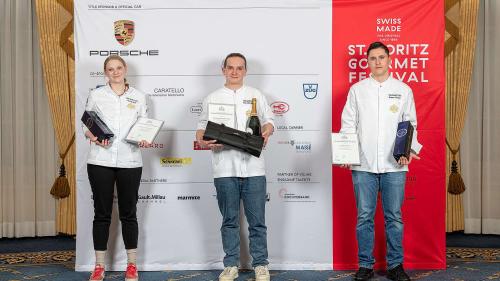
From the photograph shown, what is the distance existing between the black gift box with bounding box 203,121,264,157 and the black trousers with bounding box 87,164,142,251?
544 mm

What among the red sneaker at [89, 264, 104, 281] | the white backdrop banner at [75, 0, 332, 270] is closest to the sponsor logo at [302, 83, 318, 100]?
the white backdrop banner at [75, 0, 332, 270]

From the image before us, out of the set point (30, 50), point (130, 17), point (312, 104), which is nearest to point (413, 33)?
point (312, 104)

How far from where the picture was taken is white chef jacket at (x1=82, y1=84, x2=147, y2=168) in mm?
3580

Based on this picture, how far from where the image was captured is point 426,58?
402 cm

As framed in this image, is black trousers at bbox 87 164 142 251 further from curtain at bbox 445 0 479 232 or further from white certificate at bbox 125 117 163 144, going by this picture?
curtain at bbox 445 0 479 232

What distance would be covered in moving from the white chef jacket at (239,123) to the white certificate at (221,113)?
2.6 inches

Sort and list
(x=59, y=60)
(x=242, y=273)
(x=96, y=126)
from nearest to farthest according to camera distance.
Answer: (x=96, y=126)
(x=242, y=273)
(x=59, y=60)

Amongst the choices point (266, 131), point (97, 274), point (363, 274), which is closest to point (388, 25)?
point (266, 131)

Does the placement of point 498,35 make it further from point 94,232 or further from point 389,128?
point 94,232

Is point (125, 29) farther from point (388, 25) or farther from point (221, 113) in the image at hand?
point (388, 25)

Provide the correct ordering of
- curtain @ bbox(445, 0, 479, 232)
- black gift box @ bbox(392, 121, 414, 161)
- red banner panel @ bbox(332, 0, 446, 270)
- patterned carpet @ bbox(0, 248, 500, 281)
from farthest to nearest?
curtain @ bbox(445, 0, 479, 232) < red banner panel @ bbox(332, 0, 446, 270) < patterned carpet @ bbox(0, 248, 500, 281) < black gift box @ bbox(392, 121, 414, 161)

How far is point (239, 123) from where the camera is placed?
363cm

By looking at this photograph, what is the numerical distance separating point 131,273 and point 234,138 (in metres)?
1.07

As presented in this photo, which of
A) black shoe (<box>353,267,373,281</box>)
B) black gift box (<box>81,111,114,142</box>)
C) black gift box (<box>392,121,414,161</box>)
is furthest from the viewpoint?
black shoe (<box>353,267,373,281</box>)
